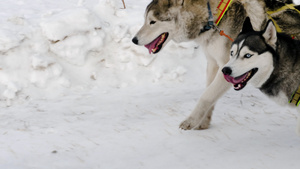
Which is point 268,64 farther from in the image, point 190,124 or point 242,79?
point 190,124

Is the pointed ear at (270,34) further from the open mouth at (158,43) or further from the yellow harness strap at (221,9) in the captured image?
the open mouth at (158,43)

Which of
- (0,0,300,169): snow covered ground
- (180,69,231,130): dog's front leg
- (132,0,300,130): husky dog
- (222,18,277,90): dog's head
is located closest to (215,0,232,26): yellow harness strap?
(132,0,300,130): husky dog

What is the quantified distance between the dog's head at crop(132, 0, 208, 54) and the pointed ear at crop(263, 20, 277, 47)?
2.63 ft

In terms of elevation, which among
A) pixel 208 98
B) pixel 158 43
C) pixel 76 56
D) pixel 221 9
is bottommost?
pixel 76 56

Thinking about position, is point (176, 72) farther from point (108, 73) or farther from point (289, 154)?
point (289, 154)

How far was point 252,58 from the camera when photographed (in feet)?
8.63

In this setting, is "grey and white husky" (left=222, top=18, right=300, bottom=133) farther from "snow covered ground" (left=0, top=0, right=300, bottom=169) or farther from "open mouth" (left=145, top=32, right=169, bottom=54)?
"open mouth" (left=145, top=32, right=169, bottom=54)

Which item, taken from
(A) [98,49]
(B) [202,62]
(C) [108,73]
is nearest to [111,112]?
(C) [108,73]

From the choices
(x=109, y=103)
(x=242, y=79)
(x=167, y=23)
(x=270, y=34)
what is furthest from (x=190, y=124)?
(x=109, y=103)

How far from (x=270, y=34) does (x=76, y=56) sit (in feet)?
10.2

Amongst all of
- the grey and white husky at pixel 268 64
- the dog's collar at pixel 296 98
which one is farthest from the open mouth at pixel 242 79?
the dog's collar at pixel 296 98

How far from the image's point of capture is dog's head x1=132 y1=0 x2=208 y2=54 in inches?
133

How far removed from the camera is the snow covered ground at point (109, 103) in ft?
9.63

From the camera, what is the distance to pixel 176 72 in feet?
16.9
